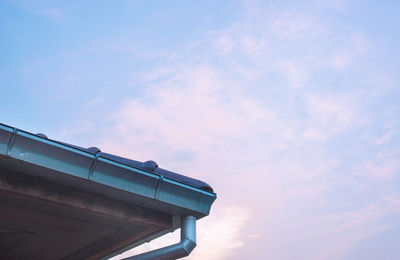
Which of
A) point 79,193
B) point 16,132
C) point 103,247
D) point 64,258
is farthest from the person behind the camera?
point 64,258

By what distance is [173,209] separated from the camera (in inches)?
499

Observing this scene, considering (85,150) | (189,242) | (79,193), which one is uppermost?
(85,150)

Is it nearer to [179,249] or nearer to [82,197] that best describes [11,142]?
[82,197]

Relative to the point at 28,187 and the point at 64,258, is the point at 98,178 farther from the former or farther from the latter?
the point at 64,258

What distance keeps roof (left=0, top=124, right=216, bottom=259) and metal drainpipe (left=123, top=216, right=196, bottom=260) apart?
0.56 m

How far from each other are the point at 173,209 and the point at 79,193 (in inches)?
115

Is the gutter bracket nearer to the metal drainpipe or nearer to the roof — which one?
the roof

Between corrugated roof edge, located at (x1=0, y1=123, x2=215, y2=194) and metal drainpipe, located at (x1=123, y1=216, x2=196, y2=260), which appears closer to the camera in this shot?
corrugated roof edge, located at (x1=0, y1=123, x2=215, y2=194)

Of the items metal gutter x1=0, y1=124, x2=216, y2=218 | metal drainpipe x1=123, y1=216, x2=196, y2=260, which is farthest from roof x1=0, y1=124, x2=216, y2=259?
metal drainpipe x1=123, y1=216, x2=196, y2=260

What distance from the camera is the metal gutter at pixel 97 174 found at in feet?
32.7

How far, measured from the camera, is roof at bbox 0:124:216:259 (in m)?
10.3

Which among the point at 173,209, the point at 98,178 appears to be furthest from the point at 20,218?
the point at 173,209

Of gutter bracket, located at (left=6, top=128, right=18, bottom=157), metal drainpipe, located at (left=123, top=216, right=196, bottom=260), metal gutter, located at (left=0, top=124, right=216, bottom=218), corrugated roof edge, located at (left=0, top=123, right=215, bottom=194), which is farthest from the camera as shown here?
metal drainpipe, located at (left=123, top=216, right=196, bottom=260)

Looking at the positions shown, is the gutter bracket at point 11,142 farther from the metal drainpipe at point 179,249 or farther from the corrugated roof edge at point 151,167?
the metal drainpipe at point 179,249
